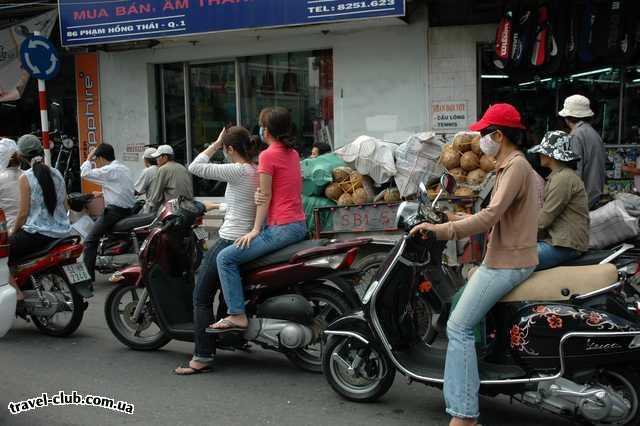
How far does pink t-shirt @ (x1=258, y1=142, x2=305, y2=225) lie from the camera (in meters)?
4.77

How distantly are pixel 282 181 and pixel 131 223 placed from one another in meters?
3.74

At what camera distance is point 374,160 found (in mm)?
7691

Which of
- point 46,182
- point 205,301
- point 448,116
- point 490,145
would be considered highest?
point 448,116

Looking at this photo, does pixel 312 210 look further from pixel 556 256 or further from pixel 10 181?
pixel 556 256

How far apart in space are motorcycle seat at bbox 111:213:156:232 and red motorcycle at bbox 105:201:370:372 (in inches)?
95.8

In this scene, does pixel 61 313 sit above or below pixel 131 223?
below

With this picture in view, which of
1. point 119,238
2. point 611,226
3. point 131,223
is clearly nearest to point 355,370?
point 611,226

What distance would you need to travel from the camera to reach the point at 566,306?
Answer: 12.1 feet

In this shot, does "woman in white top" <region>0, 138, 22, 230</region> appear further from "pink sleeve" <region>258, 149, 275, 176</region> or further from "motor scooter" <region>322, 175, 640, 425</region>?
"motor scooter" <region>322, 175, 640, 425</region>

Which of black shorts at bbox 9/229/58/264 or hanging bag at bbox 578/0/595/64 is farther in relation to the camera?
hanging bag at bbox 578/0/595/64

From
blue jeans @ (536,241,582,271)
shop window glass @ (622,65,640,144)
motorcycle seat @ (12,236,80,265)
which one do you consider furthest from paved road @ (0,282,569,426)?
shop window glass @ (622,65,640,144)

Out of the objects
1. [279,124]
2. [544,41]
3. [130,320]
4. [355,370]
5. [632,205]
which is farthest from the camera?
[544,41]

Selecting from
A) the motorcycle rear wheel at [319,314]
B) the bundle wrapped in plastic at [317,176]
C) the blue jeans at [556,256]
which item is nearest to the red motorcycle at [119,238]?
the bundle wrapped in plastic at [317,176]

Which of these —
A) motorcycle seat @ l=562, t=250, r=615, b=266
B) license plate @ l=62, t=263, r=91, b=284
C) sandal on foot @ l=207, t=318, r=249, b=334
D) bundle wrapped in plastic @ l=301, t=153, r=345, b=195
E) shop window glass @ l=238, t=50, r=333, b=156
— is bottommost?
sandal on foot @ l=207, t=318, r=249, b=334
